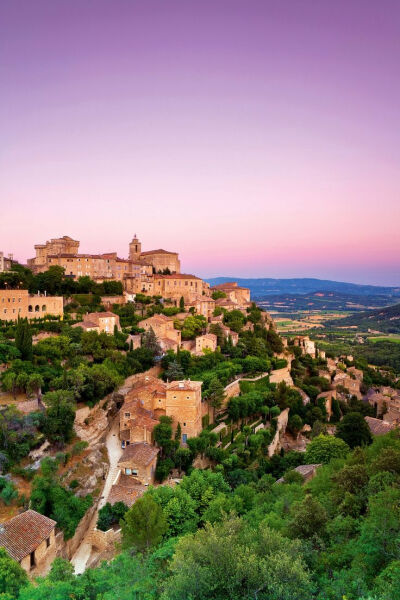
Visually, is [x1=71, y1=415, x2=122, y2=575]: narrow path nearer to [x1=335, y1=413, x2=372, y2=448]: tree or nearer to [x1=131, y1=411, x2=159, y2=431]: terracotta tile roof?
[x1=131, y1=411, x2=159, y2=431]: terracotta tile roof

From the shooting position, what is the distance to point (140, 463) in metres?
22.7

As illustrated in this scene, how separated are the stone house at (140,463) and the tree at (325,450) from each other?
10612mm

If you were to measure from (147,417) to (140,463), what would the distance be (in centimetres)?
453

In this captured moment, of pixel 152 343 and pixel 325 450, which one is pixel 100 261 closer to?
pixel 152 343

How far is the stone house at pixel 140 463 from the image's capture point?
22.6m

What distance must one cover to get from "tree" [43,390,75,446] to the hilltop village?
8cm

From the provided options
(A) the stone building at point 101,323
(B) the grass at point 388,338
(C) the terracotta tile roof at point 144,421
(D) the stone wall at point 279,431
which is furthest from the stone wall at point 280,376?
(B) the grass at point 388,338

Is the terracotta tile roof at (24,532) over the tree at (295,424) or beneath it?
over

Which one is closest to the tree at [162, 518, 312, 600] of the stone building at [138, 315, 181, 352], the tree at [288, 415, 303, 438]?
the tree at [288, 415, 303, 438]

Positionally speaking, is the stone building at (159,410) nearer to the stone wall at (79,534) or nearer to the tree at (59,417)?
the tree at (59,417)

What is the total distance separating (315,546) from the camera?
12594 mm

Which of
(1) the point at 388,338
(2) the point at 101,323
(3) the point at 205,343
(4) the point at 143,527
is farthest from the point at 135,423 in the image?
(1) the point at 388,338

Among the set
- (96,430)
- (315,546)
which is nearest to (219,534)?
(315,546)

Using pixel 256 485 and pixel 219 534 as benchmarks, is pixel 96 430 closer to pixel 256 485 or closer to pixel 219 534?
pixel 256 485
